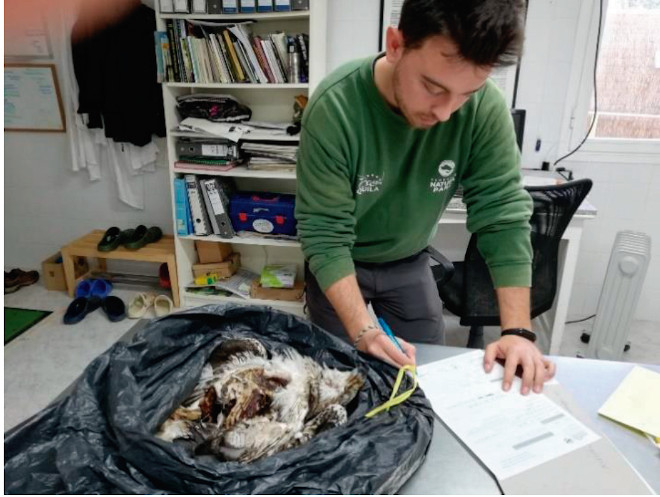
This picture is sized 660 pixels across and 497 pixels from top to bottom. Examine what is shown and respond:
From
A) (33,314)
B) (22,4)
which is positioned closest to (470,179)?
(33,314)

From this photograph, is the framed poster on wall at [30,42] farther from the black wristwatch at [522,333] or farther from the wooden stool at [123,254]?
the black wristwatch at [522,333]

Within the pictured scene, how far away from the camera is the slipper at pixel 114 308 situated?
2.66 meters

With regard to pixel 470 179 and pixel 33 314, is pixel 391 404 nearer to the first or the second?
pixel 470 179

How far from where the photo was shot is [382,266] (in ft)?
4.39

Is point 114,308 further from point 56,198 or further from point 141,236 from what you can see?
point 56,198

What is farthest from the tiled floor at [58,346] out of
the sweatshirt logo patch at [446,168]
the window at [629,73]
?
the sweatshirt logo patch at [446,168]

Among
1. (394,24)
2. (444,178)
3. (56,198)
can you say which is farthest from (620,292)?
(56,198)

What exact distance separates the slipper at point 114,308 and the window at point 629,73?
2.80 m

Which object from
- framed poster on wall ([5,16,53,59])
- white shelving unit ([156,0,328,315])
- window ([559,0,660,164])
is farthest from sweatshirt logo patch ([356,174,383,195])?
framed poster on wall ([5,16,53,59])

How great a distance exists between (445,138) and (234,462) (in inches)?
33.3

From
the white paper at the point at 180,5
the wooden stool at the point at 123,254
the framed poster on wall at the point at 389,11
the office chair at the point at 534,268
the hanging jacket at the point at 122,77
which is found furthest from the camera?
the wooden stool at the point at 123,254

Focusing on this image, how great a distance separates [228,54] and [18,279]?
204 cm

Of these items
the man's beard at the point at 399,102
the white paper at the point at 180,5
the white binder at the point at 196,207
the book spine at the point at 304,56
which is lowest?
the white binder at the point at 196,207

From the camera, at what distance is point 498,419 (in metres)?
0.83
